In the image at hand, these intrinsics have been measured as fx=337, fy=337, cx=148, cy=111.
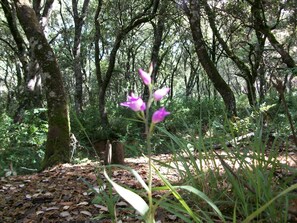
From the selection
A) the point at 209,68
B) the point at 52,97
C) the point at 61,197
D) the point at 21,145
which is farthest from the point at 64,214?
the point at 209,68

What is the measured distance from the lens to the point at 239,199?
1.82m

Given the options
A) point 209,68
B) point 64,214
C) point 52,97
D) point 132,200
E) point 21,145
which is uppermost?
point 209,68

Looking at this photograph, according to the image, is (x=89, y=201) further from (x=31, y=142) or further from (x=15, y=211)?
(x=31, y=142)

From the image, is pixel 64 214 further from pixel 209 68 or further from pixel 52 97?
pixel 209 68

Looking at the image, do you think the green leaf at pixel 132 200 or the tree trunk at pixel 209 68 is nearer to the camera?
the green leaf at pixel 132 200

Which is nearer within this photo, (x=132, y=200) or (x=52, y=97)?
(x=132, y=200)

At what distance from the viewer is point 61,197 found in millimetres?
2852

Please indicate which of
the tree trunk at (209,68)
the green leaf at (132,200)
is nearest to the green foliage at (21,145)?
the tree trunk at (209,68)

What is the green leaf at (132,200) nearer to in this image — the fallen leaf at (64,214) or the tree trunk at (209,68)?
the fallen leaf at (64,214)

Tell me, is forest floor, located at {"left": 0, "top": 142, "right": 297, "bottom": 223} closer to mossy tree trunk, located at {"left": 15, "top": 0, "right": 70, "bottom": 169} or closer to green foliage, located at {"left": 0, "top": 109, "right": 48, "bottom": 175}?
mossy tree trunk, located at {"left": 15, "top": 0, "right": 70, "bottom": 169}

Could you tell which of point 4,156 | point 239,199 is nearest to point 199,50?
point 4,156

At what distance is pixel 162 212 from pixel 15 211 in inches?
49.1

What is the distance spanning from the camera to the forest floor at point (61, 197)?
241 centimetres

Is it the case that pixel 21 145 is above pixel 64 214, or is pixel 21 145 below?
above
